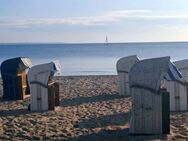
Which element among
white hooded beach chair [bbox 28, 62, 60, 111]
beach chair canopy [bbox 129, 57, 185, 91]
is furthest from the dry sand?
beach chair canopy [bbox 129, 57, 185, 91]

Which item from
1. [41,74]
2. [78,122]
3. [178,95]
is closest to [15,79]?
[41,74]

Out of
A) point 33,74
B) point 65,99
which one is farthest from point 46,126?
point 65,99

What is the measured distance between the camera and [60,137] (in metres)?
9.41

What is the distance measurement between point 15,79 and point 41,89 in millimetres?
2997

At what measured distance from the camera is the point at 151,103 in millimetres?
9289

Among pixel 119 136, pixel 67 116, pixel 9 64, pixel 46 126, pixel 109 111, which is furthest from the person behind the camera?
pixel 9 64

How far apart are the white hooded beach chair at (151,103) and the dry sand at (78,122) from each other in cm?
25

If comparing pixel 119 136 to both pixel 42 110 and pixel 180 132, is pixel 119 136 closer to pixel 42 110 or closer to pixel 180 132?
pixel 180 132


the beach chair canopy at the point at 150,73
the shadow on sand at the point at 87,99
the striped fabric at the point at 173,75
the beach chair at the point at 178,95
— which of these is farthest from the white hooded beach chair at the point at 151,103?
the shadow on sand at the point at 87,99

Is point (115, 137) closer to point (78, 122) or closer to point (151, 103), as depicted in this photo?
point (151, 103)

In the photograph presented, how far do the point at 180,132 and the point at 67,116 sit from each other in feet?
11.9

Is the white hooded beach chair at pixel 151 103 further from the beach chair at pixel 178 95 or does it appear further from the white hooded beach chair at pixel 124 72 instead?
the white hooded beach chair at pixel 124 72

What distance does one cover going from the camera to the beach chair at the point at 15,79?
15.9 m

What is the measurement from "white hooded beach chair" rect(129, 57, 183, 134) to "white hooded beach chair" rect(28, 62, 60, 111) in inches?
168
